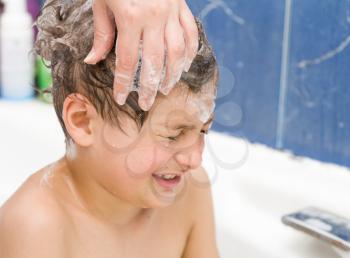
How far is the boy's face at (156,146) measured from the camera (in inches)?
30.7

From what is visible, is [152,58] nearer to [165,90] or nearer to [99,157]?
[165,90]

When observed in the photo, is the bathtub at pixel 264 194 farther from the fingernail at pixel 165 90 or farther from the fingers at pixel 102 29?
the fingers at pixel 102 29

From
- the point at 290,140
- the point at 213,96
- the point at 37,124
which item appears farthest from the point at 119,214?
the point at 37,124

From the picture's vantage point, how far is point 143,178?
0.82 meters

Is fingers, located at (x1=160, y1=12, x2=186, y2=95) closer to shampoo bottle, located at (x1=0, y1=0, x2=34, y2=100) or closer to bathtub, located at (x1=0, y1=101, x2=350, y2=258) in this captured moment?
bathtub, located at (x1=0, y1=101, x2=350, y2=258)

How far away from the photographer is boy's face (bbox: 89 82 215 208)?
78 centimetres

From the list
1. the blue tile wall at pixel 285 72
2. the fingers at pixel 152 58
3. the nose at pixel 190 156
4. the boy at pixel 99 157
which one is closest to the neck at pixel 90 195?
the boy at pixel 99 157

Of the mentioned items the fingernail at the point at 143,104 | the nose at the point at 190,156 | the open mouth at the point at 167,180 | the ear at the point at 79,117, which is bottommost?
the open mouth at the point at 167,180

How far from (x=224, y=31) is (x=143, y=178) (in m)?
0.57

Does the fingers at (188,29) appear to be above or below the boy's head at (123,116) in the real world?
above

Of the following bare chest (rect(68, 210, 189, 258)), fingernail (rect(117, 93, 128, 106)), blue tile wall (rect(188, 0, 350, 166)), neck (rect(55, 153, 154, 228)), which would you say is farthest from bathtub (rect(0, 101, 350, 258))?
fingernail (rect(117, 93, 128, 106))

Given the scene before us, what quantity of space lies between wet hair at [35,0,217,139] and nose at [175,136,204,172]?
7 centimetres

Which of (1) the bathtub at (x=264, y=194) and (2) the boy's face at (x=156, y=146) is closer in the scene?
(2) the boy's face at (x=156, y=146)

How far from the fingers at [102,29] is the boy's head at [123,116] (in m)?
0.04
